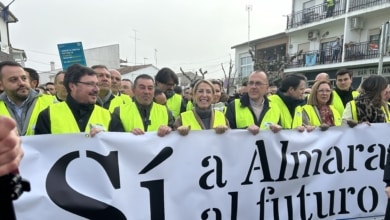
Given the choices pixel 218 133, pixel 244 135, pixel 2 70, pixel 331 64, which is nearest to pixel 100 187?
pixel 218 133

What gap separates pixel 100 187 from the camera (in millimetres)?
2514

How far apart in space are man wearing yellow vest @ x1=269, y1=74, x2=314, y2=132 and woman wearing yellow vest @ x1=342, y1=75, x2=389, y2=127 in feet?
1.79

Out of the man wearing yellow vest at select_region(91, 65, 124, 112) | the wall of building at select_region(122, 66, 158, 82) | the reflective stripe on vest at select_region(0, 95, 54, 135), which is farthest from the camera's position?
the wall of building at select_region(122, 66, 158, 82)

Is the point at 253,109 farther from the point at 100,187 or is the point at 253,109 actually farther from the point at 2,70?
the point at 2,70

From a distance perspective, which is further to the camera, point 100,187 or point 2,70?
point 2,70

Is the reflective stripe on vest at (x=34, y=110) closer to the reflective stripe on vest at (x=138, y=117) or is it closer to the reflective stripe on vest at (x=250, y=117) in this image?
the reflective stripe on vest at (x=138, y=117)

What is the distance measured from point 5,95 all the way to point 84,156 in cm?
123

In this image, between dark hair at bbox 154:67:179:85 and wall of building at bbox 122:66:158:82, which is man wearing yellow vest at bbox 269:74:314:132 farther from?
wall of building at bbox 122:66:158:82

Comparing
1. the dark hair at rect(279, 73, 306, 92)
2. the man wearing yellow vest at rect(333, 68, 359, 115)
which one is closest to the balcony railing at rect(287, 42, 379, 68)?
the man wearing yellow vest at rect(333, 68, 359, 115)

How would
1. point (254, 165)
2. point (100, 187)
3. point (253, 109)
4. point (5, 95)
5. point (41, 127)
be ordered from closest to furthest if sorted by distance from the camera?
point (100, 187)
point (41, 127)
point (254, 165)
point (5, 95)
point (253, 109)

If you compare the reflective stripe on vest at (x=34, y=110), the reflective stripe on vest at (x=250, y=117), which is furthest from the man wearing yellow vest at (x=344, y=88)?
the reflective stripe on vest at (x=34, y=110)

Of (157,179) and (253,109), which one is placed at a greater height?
(253,109)

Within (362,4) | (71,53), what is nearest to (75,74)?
(71,53)

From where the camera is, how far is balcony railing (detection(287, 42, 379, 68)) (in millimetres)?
19297
